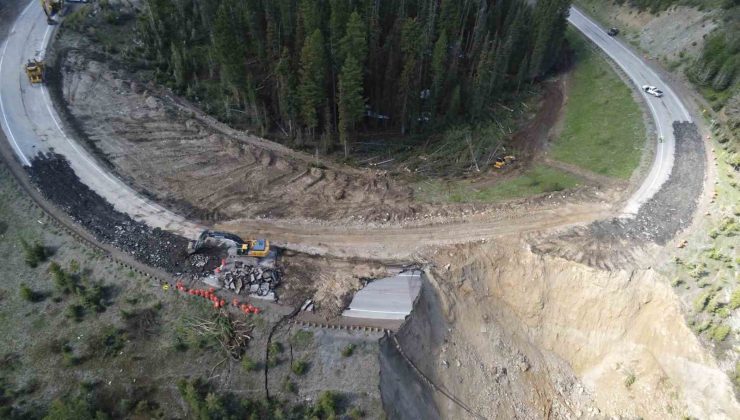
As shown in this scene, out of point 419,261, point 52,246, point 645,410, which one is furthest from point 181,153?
point 645,410

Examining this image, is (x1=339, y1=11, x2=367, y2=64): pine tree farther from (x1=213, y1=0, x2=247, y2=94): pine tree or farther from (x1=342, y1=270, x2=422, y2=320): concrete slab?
(x1=342, y1=270, x2=422, y2=320): concrete slab

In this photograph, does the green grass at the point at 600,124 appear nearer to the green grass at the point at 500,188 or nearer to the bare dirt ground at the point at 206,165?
the green grass at the point at 500,188

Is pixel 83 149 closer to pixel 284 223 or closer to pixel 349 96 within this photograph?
pixel 284 223

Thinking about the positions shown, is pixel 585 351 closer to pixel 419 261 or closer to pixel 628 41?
pixel 419 261

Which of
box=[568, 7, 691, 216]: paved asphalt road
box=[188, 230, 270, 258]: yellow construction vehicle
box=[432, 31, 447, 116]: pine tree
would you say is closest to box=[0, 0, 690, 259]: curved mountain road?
box=[568, 7, 691, 216]: paved asphalt road

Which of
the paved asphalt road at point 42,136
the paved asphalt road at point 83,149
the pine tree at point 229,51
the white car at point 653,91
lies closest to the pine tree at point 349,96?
the pine tree at point 229,51
